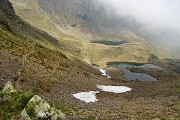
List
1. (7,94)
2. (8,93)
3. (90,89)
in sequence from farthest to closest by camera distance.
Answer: (90,89) → (8,93) → (7,94)

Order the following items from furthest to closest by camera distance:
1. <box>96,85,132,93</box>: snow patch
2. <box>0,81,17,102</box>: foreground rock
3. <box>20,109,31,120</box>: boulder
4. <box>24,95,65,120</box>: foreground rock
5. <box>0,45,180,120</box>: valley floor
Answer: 1. <box>96,85,132,93</box>: snow patch
2. <box>0,45,180,120</box>: valley floor
3. <box>0,81,17,102</box>: foreground rock
4. <box>24,95,65,120</box>: foreground rock
5. <box>20,109,31,120</box>: boulder

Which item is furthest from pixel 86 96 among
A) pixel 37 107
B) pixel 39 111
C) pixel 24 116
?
pixel 24 116

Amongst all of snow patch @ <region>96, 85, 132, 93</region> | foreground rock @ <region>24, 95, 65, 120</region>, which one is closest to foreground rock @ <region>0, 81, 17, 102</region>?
foreground rock @ <region>24, 95, 65, 120</region>

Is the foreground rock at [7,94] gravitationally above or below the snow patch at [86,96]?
above

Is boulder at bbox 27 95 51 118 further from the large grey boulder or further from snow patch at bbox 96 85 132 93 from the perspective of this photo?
snow patch at bbox 96 85 132 93

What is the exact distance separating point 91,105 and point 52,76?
21883mm

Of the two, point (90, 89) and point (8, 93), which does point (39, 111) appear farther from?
point (90, 89)

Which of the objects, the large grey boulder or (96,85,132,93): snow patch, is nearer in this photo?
the large grey boulder

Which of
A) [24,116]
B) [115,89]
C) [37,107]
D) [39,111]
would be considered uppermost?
[115,89]

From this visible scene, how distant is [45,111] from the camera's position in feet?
111

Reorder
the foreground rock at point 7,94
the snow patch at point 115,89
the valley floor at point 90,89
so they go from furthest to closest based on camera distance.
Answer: the snow patch at point 115,89, the valley floor at point 90,89, the foreground rock at point 7,94

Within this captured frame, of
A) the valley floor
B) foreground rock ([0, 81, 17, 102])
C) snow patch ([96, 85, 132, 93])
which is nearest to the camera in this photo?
foreground rock ([0, 81, 17, 102])

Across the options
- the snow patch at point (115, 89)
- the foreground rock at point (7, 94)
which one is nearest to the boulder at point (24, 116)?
the foreground rock at point (7, 94)

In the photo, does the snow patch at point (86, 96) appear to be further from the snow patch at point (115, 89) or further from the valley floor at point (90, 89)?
the snow patch at point (115, 89)
